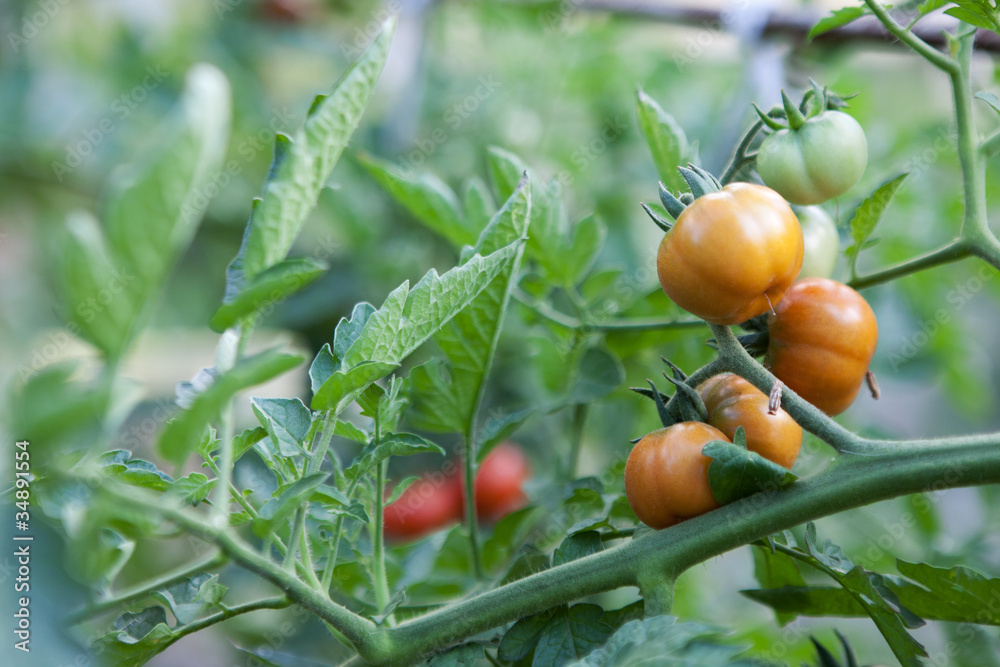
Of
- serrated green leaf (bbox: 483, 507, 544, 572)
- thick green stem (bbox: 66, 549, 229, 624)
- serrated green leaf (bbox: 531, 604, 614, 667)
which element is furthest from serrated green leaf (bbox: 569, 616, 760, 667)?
serrated green leaf (bbox: 483, 507, 544, 572)

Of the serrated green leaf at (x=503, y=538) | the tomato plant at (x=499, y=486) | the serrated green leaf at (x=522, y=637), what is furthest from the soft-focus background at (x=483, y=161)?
the serrated green leaf at (x=522, y=637)

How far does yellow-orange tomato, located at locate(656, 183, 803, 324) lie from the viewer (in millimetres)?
355

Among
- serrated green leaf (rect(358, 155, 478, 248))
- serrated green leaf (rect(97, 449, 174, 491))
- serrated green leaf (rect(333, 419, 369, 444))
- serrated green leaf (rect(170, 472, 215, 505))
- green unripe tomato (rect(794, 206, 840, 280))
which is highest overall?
serrated green leaf (rect(358, 155, 478, 248))

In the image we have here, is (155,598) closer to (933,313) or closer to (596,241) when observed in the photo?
(596,241)

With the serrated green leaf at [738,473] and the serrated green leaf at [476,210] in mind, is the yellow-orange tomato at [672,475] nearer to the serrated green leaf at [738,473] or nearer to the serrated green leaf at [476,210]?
the serrated green leaf at [738,473]

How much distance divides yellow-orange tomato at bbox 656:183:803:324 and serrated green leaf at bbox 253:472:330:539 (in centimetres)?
18

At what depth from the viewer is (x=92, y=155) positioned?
56.0 inches

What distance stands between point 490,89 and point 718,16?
0.46 metres

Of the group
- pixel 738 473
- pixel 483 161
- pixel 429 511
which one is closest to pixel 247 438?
pixel 738 473

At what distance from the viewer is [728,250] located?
1.16ft

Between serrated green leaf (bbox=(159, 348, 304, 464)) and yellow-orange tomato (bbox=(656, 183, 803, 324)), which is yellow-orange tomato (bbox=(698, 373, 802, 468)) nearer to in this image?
yellow-orange tomato (bbox=(656, 183, 803, 324))

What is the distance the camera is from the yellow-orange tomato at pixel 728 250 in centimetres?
35

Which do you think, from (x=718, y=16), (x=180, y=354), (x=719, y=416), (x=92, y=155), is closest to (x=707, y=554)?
(x=719, y=416)

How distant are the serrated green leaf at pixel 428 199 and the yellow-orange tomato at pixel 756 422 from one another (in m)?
0.25
